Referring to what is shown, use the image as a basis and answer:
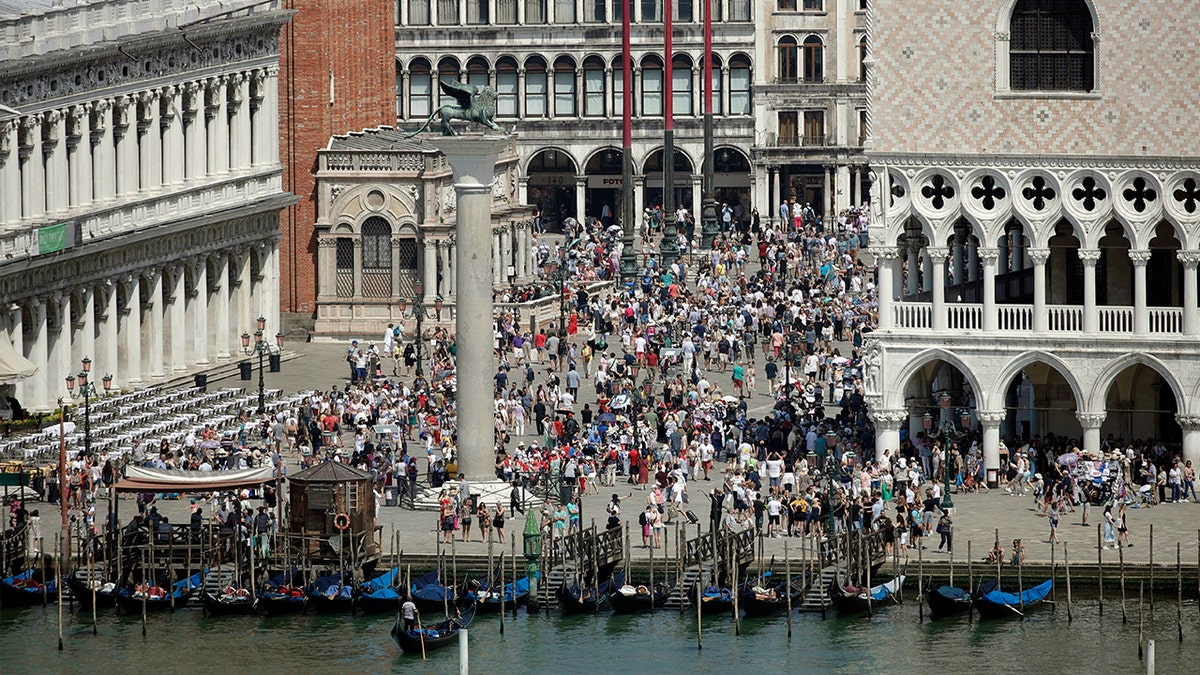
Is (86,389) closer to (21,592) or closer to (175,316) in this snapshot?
(21,592)

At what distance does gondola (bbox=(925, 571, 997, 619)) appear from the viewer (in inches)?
2945

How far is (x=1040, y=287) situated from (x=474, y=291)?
14445mm

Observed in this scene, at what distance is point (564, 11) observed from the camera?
163m

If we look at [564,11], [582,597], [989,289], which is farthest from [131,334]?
[564,11]

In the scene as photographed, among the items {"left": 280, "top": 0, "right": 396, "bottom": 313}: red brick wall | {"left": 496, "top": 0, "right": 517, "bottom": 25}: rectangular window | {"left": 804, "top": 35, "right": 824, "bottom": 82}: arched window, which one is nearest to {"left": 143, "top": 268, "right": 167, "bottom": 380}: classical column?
{"left": 280, "top": 0, "right": 396, "bottom": 313}: red brick wall

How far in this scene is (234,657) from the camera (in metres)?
72.6

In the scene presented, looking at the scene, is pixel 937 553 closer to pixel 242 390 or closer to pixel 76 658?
pixel 76 658

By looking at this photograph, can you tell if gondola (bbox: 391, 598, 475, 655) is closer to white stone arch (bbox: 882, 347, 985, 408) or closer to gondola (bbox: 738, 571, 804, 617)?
gondola (bbox: 738, 571, 804, 617)

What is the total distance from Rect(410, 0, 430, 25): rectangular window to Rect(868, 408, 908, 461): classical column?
80353mm

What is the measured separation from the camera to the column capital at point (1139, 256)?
8462 cm

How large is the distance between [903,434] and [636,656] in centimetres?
1832

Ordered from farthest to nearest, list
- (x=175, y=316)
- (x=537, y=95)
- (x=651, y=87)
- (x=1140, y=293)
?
(x=537, y=95) → (x=651, y=87) → (x=175, y=316) → (x=1140, y=293)

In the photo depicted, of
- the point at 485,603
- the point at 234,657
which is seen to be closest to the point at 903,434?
the point at 485,603

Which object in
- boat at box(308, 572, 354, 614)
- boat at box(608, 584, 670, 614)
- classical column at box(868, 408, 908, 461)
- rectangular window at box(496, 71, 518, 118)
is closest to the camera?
boat at box(608, 584, 670, 614)
